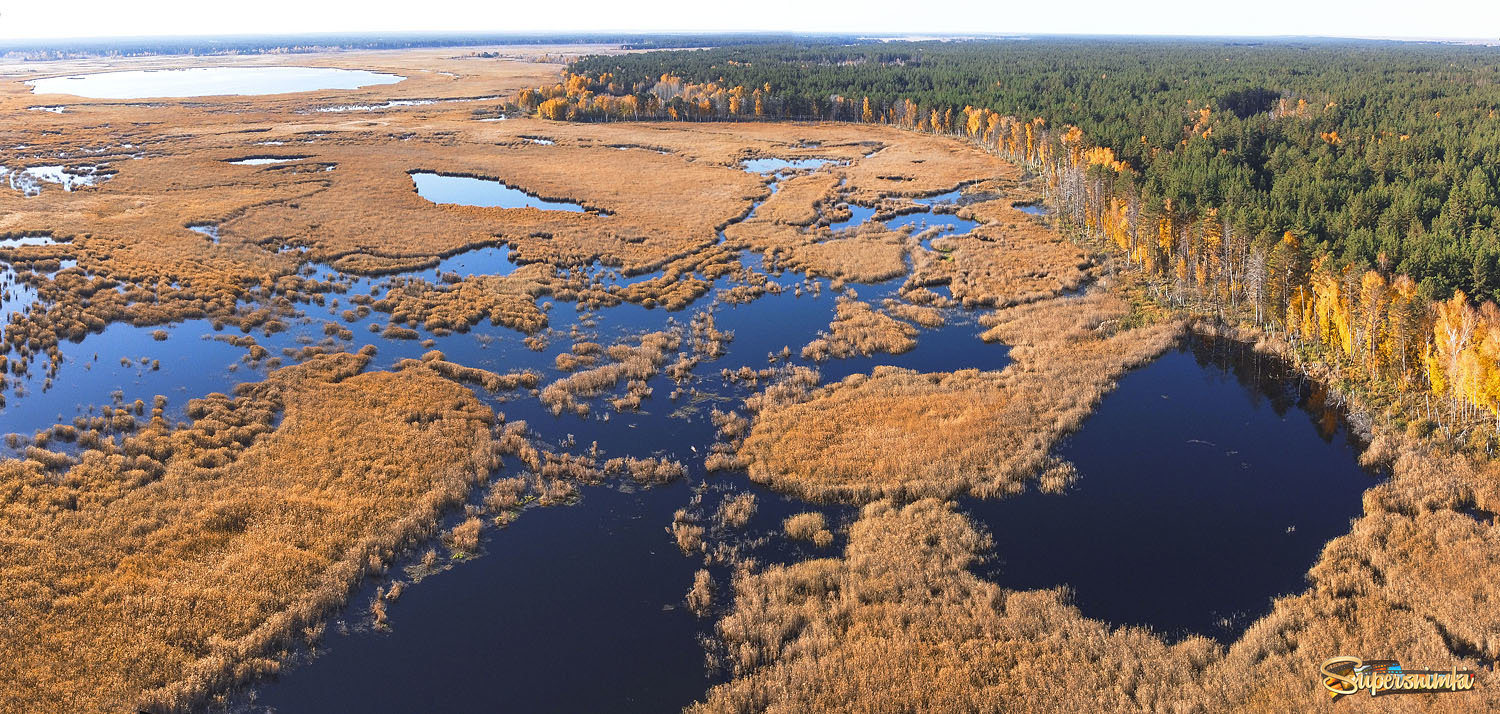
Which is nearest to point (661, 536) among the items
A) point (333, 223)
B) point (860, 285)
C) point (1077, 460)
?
point (1077, 460)

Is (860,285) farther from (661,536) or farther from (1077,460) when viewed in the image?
(661,536)

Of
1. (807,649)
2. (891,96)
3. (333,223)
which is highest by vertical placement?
(891,96)

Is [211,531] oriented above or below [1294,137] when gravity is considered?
below

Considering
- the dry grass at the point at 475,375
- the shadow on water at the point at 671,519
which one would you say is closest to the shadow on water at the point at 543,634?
the shadow on water at the point at 671,519

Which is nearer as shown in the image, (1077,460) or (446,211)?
(1077,460)

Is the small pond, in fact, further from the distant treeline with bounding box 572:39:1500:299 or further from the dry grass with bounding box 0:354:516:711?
the dry grass with bounding box 0:354:516:711

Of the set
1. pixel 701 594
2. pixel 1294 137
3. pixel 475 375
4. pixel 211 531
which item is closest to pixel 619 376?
pixel 475 375

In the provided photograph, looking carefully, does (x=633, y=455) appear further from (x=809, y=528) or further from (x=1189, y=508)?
(x=1189, y=508)
